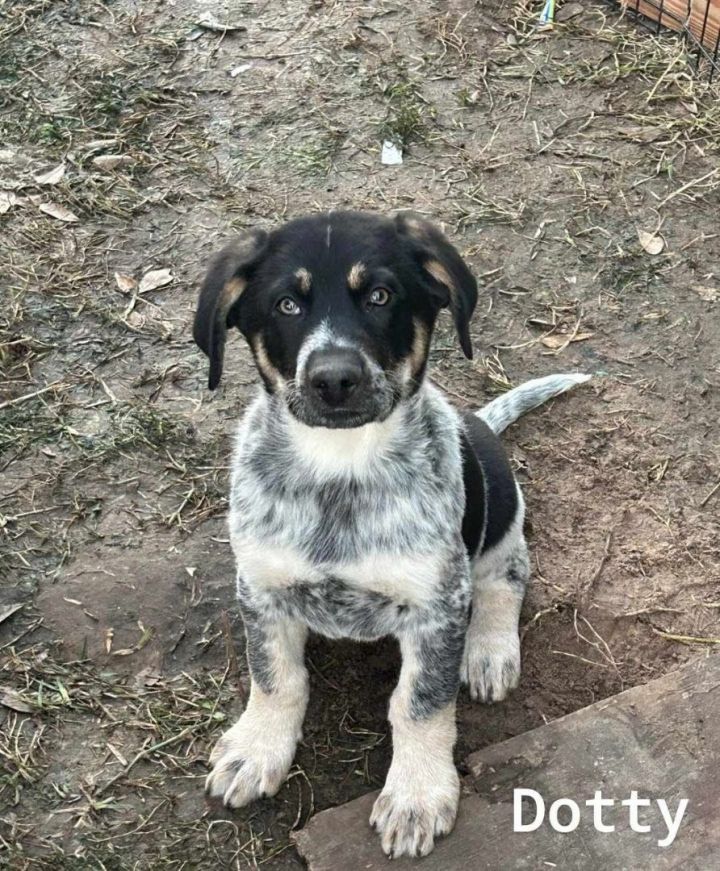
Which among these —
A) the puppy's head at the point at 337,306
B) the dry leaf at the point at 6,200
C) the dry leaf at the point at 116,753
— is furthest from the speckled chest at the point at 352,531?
the dry leaf at the point at 6,200

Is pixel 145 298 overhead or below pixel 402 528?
below

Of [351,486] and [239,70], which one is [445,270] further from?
[239,70]

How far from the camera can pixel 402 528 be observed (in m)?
4.01

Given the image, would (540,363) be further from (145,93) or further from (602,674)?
(145,93)

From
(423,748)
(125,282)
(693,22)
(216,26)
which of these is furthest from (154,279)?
(693,22)

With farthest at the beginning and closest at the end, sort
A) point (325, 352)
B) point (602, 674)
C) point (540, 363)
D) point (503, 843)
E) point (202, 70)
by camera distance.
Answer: point (202, 70)
point (540, 363)
point (602, 674)
point (503, 843)
point (325, 352)

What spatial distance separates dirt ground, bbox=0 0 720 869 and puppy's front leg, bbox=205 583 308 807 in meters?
0.11

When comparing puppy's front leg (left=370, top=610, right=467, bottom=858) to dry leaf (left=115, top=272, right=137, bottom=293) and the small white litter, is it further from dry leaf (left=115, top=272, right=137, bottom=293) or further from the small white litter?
the small white litter

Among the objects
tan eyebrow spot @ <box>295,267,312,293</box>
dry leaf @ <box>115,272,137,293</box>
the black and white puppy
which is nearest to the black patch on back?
the black and white puppy

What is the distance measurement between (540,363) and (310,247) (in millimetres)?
2508

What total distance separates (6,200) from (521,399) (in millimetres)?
3410

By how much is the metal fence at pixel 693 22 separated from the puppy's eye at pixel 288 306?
4.96 m

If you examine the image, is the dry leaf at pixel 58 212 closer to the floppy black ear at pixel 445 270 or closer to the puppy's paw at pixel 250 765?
the floppy black ear at pixel 445 270

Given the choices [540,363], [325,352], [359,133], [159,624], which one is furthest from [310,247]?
[359,133]
